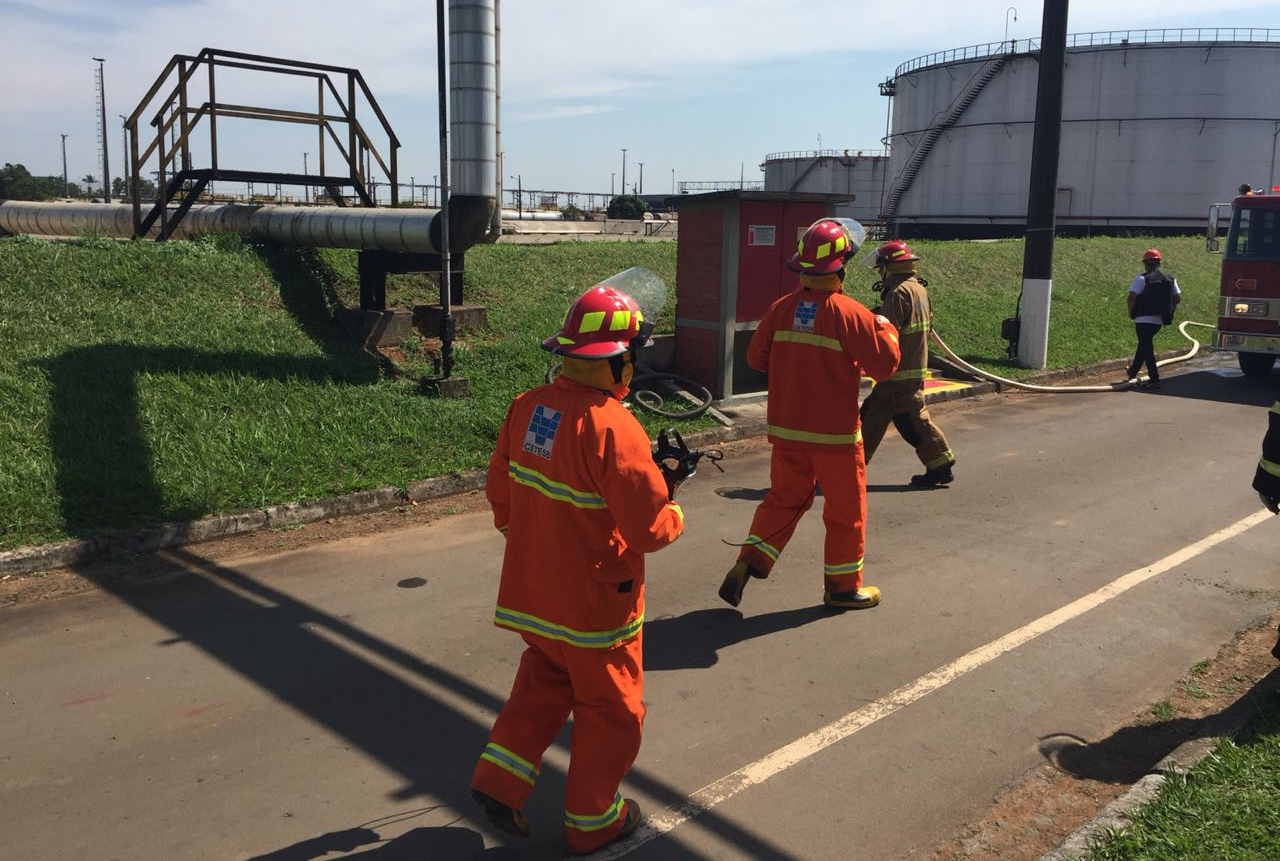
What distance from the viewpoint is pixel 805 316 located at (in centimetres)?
553

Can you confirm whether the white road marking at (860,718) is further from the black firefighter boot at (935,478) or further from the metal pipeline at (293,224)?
the metal pipeline at (293,224)

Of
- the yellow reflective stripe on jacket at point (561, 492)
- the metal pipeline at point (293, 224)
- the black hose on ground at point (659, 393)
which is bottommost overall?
the black hose on ground at point (659, 393)

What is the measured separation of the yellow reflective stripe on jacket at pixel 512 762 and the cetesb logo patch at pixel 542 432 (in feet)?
3.25

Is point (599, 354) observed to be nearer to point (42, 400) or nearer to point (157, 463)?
point (157, 463)

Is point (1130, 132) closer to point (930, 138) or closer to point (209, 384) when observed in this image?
point (930, 138)

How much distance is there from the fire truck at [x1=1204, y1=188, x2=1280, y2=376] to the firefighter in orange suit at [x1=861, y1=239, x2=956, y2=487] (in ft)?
25.3

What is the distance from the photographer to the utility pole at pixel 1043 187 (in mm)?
14281

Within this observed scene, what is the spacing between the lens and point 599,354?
10.4 ft

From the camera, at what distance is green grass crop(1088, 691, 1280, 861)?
3199mm

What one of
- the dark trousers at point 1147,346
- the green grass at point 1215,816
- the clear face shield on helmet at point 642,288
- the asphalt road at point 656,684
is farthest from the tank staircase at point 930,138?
the green grass at point 1215,816

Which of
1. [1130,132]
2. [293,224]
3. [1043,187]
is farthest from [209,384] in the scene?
[1130,132]

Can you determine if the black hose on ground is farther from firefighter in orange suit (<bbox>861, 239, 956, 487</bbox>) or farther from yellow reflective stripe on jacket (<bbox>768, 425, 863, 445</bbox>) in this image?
yellow reflective stripe on jacket (<bbox>768, 425, 863, 445</bbox>)

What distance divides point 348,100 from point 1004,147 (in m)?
42.7

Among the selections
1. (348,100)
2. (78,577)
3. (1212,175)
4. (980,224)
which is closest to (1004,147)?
(980,224)
